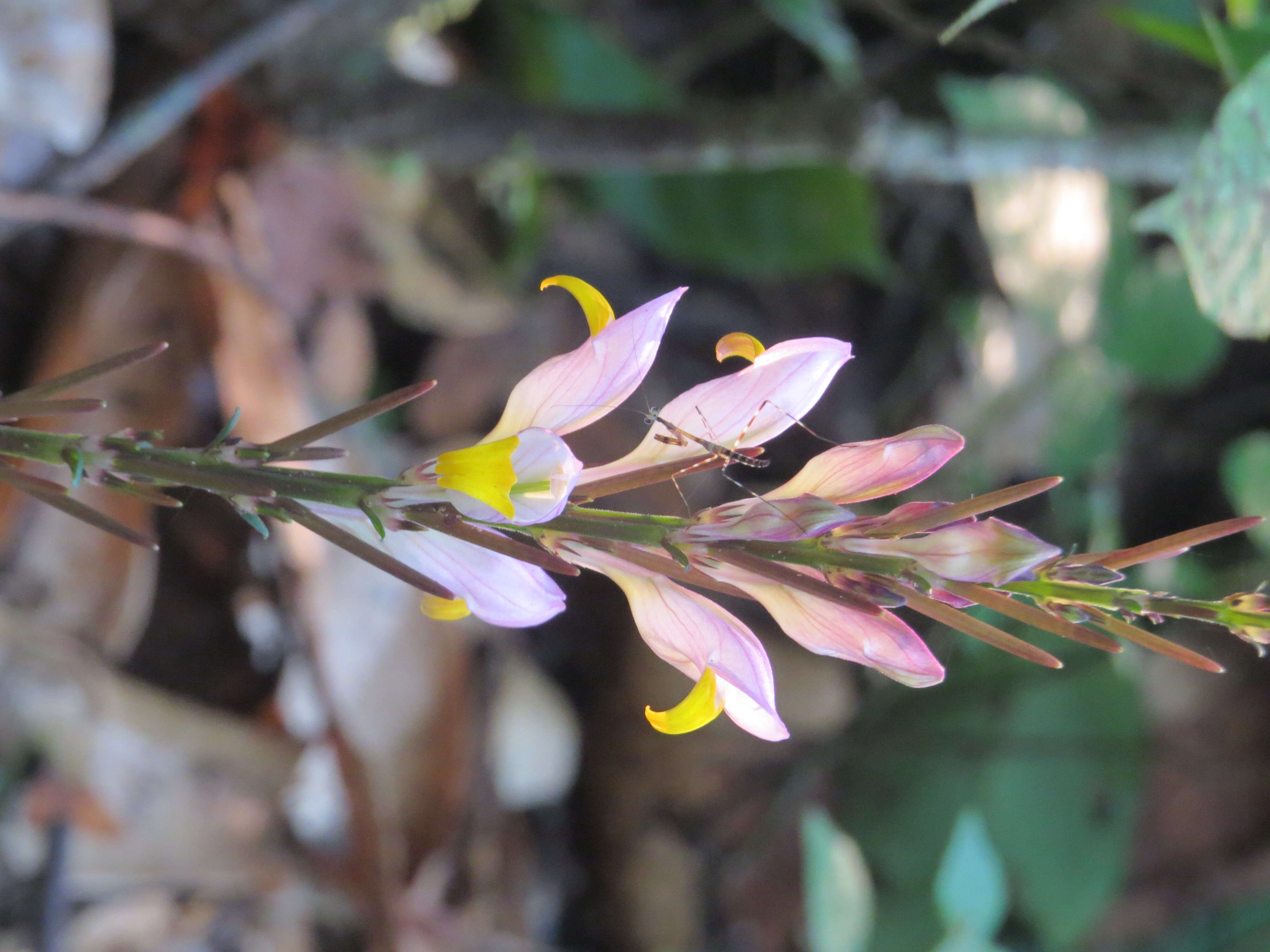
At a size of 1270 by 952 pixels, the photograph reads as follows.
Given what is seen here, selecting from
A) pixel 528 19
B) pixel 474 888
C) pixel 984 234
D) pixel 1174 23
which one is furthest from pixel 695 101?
pixel 474 888

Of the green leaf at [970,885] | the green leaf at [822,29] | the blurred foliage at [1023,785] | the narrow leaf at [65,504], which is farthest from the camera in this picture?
the blurred foliage at [1023,785]

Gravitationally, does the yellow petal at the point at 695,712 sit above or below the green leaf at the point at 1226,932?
above

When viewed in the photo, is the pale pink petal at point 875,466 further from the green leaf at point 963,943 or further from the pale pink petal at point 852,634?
the green leaf at point 963,943

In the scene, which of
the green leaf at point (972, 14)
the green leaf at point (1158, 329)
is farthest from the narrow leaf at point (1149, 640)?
the green leaf at point (1158, 329)

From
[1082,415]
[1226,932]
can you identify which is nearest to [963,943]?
[1082,415]

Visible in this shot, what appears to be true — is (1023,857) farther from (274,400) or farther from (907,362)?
(274,400)

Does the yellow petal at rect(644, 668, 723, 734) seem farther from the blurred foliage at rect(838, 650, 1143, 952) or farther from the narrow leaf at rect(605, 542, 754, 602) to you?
the blurred foliage at rect(838, 650, 1143, 952)
